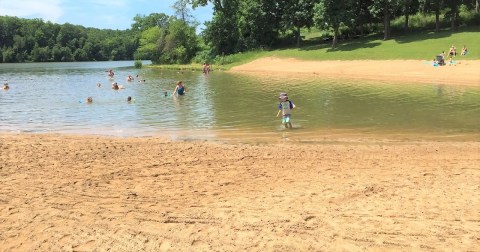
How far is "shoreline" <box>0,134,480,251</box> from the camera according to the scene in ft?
20.5

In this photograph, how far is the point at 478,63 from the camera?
3600 centimetres

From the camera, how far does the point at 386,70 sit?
4059 centimetres

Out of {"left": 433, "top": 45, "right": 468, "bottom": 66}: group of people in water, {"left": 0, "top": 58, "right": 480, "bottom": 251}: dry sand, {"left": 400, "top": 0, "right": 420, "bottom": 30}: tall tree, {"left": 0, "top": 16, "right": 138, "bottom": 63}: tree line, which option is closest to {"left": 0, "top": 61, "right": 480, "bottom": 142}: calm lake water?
{"left": 0, "top": 58, "right": 480, "bottom": 251}: dry sand

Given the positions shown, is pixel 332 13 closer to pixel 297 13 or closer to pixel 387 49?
pixel 297 13

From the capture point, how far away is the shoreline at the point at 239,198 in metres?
6.26

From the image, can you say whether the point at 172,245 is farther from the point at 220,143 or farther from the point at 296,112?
the point at 296,112

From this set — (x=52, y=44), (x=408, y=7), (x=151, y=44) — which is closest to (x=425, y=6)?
(x=408, y=7)

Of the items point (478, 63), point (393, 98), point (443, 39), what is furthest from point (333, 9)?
point (393, 98)

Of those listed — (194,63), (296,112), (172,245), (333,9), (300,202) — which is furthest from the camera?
(194,63)

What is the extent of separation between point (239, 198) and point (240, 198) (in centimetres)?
2

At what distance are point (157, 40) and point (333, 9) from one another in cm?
4706

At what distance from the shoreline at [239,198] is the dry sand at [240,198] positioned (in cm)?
2

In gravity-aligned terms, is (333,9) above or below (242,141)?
above

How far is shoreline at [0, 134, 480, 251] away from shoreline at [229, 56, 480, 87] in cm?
2414
